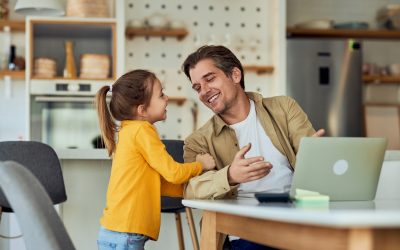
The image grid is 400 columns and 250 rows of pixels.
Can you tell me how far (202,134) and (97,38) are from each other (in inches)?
146

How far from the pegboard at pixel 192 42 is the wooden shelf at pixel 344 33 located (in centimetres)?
33

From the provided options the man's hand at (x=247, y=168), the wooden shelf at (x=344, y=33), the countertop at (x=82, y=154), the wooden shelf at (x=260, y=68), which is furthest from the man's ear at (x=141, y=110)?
the wooden shelf at (x=344, y=33)

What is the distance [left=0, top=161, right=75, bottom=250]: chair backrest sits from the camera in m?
1.05

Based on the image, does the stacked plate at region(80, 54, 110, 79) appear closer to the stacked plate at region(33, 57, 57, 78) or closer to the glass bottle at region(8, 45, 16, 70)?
the stacked plate at region(33, 57, 57, 78)

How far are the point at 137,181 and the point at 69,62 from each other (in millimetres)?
3412

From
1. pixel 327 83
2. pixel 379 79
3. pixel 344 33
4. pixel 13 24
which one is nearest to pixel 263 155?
pixel 327 83

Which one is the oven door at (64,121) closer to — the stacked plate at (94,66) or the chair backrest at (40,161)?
the stacked plate at (94,66)

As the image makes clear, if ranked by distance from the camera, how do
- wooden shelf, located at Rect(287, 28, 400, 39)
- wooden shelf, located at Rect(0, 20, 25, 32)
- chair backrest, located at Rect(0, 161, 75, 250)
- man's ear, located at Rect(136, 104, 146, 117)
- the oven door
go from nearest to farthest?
chair backrest, located at Rect(0, 161, 75, 250), man's ear, located at Rect(136, 104, 146, 117), the oven door, wooden shelf, located at Rect(0, 20, 25, 32), wooden shelf, located at Rect(287, 28, 400, 39)

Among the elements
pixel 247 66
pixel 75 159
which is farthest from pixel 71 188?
pixel 247 66

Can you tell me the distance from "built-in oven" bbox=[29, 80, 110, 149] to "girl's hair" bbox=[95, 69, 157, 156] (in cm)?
296

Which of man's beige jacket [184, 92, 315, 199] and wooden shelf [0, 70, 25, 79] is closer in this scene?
man's beige jacket [184, 92, 315, 199]

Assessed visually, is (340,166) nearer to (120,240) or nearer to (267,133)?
(267,133)

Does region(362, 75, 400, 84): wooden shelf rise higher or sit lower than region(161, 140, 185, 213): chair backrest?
higher

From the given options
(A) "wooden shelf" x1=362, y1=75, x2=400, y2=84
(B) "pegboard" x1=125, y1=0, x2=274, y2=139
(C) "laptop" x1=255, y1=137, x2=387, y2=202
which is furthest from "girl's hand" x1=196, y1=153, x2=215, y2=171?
(A) "wooden shelf" x1=362, y1=75, x2=400, y2=84
